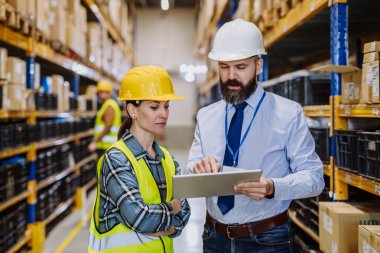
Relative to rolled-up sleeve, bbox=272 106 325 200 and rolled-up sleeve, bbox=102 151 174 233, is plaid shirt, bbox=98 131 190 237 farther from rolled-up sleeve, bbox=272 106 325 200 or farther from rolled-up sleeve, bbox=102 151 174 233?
rolled-up sleeve, bbox=272 106 325 200

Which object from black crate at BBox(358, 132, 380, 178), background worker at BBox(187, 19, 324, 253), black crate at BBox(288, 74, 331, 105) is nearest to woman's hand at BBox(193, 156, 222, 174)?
background worker at BBox(187, 19, 324, 253)

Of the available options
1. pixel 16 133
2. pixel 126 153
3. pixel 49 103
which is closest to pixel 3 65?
pixel 16 133

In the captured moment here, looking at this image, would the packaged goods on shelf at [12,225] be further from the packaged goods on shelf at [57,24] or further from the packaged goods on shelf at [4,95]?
the packaged goods on shelf at [57,24]

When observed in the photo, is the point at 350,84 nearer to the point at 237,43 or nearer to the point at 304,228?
the point at 237,43

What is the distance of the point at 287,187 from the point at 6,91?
3235 mm

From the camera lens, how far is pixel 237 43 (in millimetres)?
2346

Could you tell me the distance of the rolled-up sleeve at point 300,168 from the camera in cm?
211

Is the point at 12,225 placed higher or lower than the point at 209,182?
lower

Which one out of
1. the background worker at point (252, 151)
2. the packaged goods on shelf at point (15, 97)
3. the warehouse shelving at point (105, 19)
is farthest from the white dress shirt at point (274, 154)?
the warehouse shelving at point (105, 19)

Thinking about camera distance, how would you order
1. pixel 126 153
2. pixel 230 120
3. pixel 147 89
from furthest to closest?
1. pixel 230 120
2. pixel 147 89
3. pixel 126 153

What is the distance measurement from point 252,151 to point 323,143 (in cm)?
141

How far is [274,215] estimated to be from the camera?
2.28 metres

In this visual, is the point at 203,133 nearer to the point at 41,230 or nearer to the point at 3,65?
the point at 3,65

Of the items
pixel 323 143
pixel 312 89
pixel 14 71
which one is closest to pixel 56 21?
pixel 14 71
